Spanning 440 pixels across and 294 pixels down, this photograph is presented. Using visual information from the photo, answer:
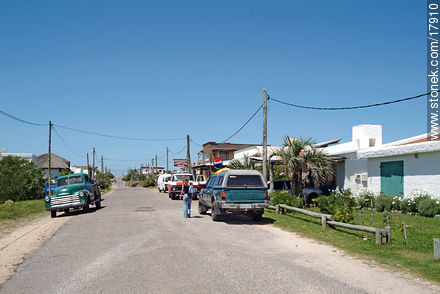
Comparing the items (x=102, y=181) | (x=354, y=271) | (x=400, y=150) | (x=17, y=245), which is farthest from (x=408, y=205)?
(x=102, y=181)

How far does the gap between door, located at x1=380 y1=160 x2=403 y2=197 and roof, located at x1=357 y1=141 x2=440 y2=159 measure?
560 millimetres

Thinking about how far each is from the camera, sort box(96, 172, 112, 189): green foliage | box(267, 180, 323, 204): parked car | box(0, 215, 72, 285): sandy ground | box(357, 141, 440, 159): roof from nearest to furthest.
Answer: box(0, 215, 72, 285): sandy ground < box(357, 141, 440, 159): roof < box(267, 180, 323, 204): parked car < box(96, 172, 112, 189): green foliage

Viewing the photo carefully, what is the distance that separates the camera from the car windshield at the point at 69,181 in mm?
21812

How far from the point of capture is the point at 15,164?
39.1 meters

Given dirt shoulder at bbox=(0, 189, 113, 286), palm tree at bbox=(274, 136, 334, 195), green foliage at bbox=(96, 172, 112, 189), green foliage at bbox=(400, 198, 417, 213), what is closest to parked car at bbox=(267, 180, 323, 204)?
palm tree at bbox=(274, 136, 334, 195)

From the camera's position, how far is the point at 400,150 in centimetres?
1856

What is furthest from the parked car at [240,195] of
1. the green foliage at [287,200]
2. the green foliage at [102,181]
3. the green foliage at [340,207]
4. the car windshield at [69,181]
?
the green foliage at [102,181]

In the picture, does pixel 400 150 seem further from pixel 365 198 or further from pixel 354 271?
pixel 354 271

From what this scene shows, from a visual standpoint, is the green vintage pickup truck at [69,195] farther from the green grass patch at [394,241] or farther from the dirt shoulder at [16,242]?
the green grass patch at [394,241]

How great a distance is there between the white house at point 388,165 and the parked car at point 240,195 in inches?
290

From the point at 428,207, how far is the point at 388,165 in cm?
407

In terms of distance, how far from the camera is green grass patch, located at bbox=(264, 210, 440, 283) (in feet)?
26.8

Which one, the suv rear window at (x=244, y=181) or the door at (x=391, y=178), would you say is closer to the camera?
the suv rear window at (x=244, y=181)

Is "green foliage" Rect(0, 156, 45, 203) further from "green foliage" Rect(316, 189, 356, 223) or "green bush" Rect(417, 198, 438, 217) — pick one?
"green bush" Rect(417, 198, 438, 217)
